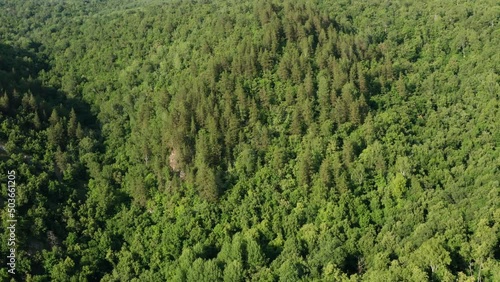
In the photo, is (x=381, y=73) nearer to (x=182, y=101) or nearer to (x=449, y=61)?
(x=449, y=61)

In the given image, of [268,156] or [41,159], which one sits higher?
[41,159]

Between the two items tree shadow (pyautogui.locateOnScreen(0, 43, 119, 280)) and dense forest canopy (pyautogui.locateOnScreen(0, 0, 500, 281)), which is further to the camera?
tree shadow (pyautogui.locateOnScreen(0, 43, 119, 280))

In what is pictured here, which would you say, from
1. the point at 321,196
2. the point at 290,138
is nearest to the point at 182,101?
the point at 290,138

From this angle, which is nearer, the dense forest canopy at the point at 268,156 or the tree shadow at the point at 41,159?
the dense forest canopy at the point at 268,156

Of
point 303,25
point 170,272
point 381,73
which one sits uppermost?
point 303,25

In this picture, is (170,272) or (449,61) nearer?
(170,272)

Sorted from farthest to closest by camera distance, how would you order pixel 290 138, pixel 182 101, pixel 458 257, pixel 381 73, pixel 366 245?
pixel 381 73 → pixel 182 101 → pixel 290 138 → pixel 366 245 → pixel 458 257

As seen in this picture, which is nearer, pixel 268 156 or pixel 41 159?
pixel 268 156

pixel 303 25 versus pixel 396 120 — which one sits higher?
pixel 303 25
